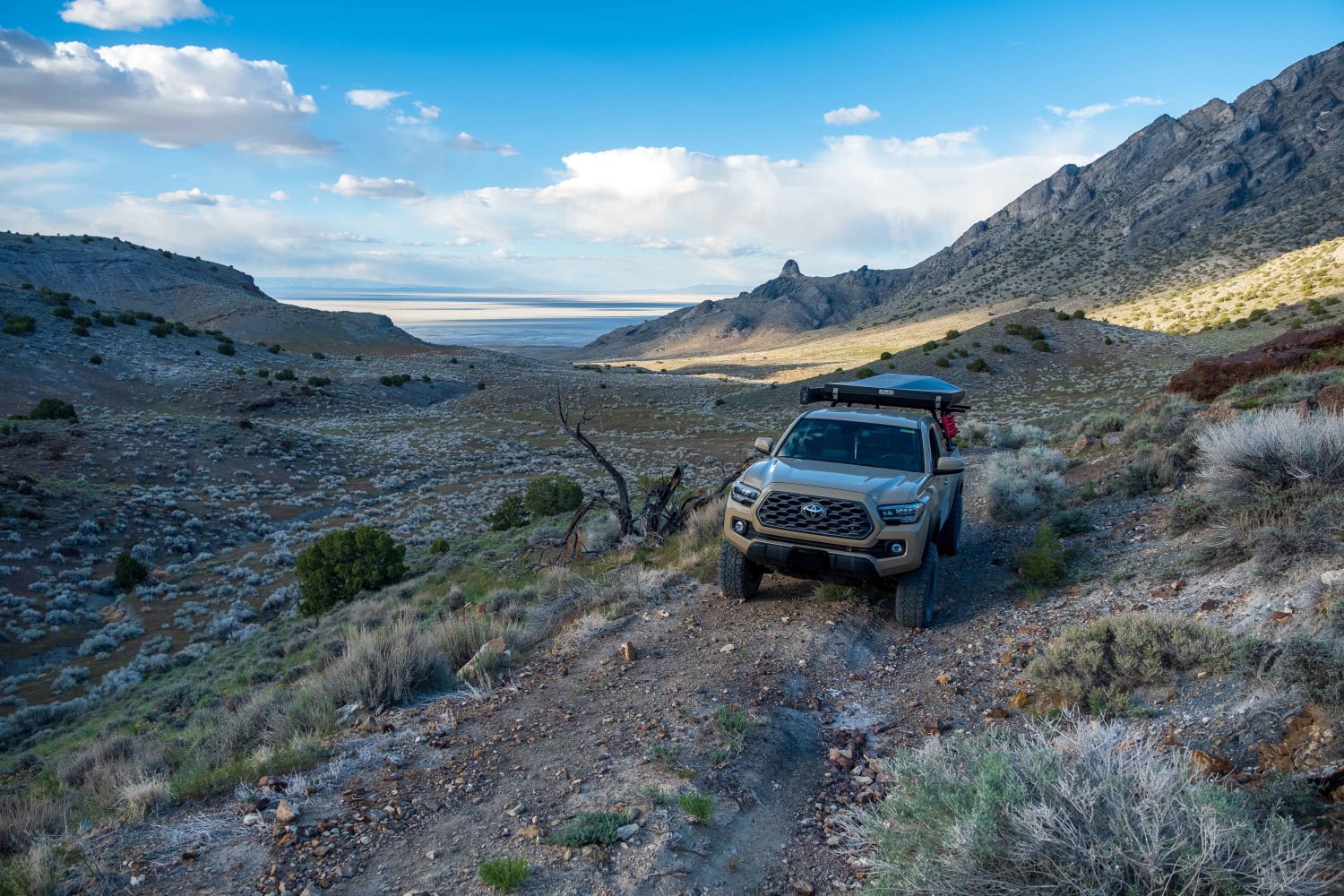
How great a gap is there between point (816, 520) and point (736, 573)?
1.38 meters

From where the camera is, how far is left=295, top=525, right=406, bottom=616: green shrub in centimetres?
1592

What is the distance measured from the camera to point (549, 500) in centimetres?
2142

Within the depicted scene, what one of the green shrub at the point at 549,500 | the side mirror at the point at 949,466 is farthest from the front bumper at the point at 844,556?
the green shrub at the point at 549,500

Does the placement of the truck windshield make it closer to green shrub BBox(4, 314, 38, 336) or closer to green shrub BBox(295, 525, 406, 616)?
green shrub BBox(295, 525, 406, 616)

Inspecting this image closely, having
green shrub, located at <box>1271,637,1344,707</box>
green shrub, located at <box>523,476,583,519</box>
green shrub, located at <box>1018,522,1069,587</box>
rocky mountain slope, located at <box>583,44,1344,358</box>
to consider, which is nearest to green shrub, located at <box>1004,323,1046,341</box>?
green shrub, located at <box>523,476,583,519</box>

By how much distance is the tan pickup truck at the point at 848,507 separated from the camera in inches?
274

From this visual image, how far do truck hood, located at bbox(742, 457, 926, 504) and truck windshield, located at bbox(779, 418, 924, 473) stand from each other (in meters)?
0.19

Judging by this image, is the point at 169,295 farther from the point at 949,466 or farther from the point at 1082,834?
the point at 1082,834

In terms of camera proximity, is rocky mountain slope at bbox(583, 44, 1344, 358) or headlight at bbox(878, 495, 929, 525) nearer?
headlight at bbox(878, 495, 929, 525)

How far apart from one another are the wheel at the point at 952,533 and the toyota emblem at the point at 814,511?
2.79 m

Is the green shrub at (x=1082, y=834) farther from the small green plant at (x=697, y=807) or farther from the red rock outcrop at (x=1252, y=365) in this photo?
the red rock outcrop at (x=1252, y=365)

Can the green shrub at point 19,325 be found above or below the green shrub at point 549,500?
above

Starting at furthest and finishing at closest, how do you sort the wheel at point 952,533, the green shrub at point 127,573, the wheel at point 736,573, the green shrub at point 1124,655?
1. the green shrub at point 127,573
2. the wheel at point 952,533
3. the wheel at point 736,573
4. the green shrub at point 1124,655

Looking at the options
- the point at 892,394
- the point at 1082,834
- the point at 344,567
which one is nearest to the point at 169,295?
the point at 344,567
